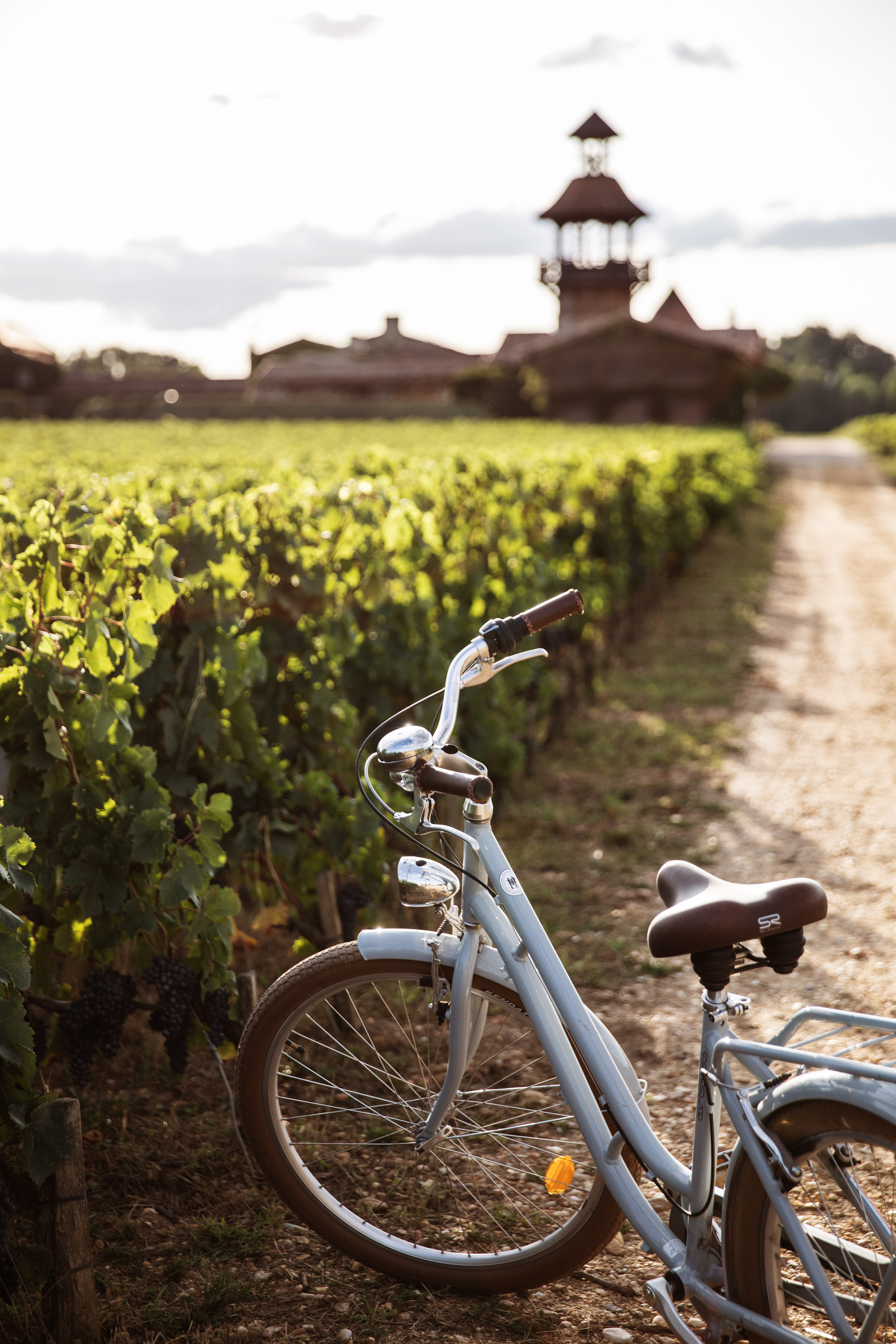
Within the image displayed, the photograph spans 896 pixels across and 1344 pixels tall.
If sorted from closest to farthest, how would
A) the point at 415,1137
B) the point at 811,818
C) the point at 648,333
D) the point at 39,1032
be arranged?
the point at 415,1137 → the point at 39,1032 → the point at 811,818 → the point at 648,333

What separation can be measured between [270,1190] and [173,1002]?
595mm

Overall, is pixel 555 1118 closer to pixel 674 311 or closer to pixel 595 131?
pixel 595 131

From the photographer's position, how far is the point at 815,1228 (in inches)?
89.1

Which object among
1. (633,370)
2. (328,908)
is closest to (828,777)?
(328,908)

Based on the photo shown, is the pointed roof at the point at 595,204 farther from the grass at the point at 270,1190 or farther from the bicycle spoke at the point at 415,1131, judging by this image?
the bicycle spoke at the point at 415,1131

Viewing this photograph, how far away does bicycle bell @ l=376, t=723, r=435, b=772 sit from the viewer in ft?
7.69

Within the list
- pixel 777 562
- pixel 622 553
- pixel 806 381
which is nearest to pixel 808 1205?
pixel 622 553

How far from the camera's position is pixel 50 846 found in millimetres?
3188

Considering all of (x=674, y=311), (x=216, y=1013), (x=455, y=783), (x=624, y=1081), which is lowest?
(x=216, y=1013)

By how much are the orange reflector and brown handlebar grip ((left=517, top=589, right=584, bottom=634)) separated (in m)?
1.18

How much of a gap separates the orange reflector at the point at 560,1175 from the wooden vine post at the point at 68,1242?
1007 millimetres

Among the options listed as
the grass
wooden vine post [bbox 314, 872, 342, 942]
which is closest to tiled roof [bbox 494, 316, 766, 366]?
the grass

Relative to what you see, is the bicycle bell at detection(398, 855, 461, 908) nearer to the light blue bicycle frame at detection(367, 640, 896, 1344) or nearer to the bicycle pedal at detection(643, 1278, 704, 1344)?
the light blue bicycle frame at detection(367, 640, 896, 1344)

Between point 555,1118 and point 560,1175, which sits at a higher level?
point 560,1175
